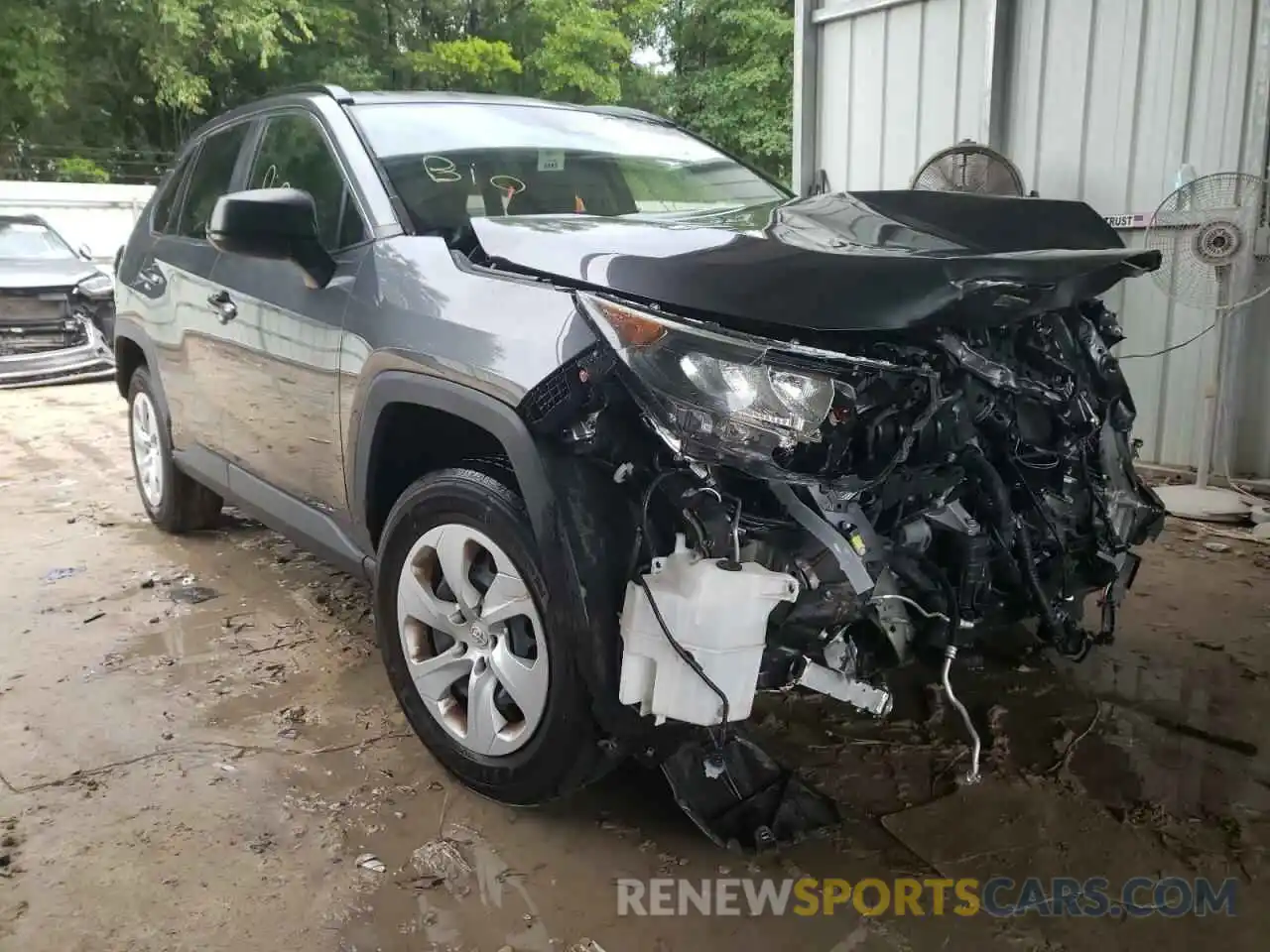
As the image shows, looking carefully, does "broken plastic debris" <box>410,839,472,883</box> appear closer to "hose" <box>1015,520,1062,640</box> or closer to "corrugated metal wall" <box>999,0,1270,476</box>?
"hose" <box>1015,520,1062,640</box>

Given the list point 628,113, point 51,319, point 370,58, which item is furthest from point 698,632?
point 370,58

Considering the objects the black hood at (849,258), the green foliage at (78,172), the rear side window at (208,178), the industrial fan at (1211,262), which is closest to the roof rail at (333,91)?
the rear side window at (208,178)

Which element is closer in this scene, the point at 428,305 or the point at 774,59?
the point at 428,305

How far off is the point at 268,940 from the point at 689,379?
1.39 m

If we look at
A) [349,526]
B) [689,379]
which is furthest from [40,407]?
[689,379]

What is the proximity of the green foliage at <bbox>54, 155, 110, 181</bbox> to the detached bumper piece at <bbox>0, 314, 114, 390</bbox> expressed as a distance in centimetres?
942

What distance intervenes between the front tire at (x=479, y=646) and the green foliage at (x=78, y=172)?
1825 cm

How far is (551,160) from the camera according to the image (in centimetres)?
319

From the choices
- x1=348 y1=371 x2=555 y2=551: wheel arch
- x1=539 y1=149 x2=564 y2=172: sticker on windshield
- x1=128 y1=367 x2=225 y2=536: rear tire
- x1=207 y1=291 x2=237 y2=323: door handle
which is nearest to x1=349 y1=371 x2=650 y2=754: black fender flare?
x1=348 y1=371 x2=555 y2=551: wheel arch

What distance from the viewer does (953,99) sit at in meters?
6.46

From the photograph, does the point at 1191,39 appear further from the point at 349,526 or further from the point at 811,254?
the point at 349,526

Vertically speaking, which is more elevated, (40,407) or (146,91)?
(146,91)

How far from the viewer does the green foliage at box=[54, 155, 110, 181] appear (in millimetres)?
17719

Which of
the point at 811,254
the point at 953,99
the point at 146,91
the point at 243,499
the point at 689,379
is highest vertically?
the point at 146,91
